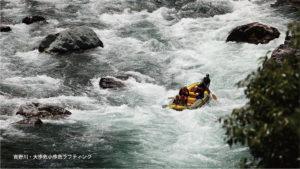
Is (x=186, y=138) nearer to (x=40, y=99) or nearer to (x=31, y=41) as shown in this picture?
(x=40, y=99)

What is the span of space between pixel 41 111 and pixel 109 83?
3.36 metres

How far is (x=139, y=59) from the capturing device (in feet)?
56.9

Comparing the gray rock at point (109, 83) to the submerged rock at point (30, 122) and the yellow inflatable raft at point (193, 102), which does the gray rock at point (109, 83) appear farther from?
the submerged rock at point (30, 122)

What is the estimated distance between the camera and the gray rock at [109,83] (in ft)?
48.2

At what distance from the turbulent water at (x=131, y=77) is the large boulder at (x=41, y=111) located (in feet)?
0.97

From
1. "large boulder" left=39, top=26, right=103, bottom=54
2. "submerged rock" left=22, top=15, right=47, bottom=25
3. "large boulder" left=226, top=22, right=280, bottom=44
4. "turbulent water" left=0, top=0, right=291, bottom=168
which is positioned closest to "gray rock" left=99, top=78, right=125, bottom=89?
"turbulent water" left=0, top=0, right=291, bottom=168

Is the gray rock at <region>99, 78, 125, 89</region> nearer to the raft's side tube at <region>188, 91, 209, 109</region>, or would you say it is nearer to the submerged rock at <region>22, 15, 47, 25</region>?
the raft's side tube at <region>188, 91, 209, 109</region>

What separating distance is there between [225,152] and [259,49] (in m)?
7.75

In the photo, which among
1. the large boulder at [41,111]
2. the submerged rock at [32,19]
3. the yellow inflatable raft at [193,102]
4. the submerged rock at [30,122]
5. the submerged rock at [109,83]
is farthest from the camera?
the submerged rock at [32,19]

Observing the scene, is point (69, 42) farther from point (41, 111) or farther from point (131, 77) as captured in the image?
point (41, 111)

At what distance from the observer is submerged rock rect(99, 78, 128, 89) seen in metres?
14.7

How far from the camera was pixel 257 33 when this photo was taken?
679 inches

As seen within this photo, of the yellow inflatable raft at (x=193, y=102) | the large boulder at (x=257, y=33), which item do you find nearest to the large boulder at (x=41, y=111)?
the yellow inflatable raft at (x=193, y=102)

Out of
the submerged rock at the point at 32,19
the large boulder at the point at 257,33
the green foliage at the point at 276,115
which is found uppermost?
the green foliage at the point at 276,115
